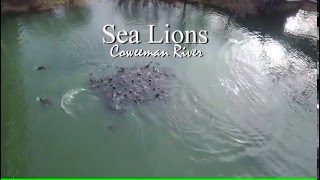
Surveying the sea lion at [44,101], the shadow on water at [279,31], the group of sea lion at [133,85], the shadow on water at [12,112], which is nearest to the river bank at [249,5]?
the shadow on water at [279,31]

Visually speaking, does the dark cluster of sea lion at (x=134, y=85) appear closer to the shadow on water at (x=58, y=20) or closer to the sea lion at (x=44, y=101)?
the sea lion at (x=44, y=101)

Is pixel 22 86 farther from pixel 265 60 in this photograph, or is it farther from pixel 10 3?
pixel 265 60

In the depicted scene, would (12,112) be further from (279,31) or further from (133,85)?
(279,31)

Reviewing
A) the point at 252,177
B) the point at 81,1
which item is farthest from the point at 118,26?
the point at 252,177

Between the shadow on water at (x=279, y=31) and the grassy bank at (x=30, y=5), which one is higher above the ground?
the grassy bank at (x=30, y=5)

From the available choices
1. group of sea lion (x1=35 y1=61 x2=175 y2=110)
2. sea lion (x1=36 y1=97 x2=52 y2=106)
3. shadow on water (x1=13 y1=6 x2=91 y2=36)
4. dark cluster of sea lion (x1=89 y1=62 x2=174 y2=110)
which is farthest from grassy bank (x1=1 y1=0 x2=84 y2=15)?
sea lion (x1=36 y1=97 x2=52 y2=106)

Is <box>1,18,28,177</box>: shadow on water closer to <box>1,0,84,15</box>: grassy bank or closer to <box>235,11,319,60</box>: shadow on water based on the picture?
<box>1,0,84,15</box>: grassy bank

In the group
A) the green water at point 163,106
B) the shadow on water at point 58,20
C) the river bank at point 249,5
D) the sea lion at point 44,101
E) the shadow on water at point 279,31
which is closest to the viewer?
the green water at point 163,106
